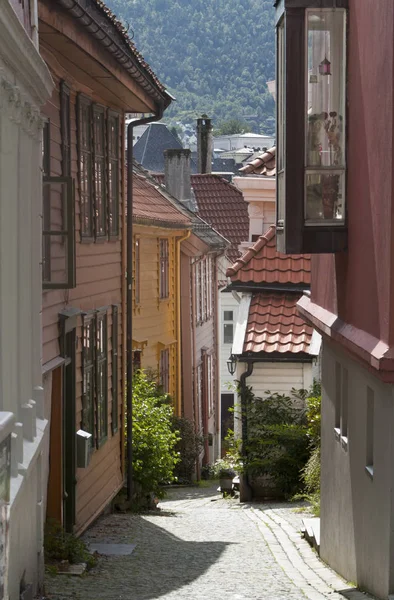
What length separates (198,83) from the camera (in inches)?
7549

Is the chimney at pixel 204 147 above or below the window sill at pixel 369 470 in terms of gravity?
above

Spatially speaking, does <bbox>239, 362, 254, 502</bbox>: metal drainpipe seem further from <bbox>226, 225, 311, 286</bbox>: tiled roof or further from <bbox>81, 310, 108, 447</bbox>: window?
<bbox>81, 310, 108, 447</bbox>: window

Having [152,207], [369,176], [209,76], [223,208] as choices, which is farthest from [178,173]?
[209,76]

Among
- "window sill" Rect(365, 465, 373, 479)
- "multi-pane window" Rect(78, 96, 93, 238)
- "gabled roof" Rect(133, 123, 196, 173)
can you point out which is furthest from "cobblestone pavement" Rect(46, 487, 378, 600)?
"gabled roof" Rect(133, 123, 196, 173)

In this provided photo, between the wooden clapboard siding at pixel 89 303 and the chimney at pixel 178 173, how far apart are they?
18.5 metres

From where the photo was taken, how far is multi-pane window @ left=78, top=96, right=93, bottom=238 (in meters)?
13.8

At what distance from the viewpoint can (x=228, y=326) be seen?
47.4m

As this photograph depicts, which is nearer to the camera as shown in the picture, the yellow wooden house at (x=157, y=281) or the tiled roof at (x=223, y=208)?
the yellow wooden house at (x=157, y=281)

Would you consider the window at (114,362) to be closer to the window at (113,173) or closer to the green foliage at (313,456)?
the window at (113,173)

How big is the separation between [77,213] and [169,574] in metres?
4.23

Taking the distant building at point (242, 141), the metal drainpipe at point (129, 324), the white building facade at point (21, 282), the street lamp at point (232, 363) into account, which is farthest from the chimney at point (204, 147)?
the distant building at point (242, 141)

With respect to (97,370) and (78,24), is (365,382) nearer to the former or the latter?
(78,24)

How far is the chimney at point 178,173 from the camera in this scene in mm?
35281

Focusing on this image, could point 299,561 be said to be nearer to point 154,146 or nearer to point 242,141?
point 154,146
